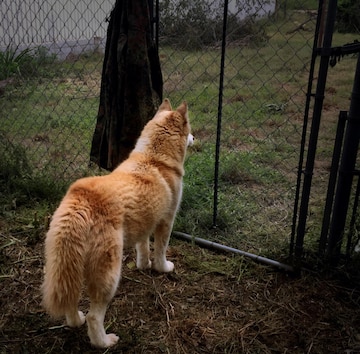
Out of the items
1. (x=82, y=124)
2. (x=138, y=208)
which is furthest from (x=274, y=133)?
(x=138, y=208)

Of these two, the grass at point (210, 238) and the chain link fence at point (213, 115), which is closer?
the grass at point (210, 238)

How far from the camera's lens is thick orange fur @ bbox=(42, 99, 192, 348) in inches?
77.1

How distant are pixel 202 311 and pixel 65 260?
1.05 m

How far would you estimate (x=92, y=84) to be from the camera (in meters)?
7.04

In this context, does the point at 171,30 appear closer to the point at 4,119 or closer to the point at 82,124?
the point at 82,124

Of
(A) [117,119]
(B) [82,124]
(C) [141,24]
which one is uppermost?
(C) [141,24]

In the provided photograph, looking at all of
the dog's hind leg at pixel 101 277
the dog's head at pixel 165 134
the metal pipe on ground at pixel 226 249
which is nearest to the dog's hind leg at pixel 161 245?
the metal pipe on ground at pixel 226 249

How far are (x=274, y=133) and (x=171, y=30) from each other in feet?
6.42

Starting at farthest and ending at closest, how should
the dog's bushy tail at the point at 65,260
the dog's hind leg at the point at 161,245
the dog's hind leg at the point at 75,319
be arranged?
the dog's hind leg at the point at 161,245, the dog's hind leg at the point at 75,319, the dog's bushy tail at the point at 65,260

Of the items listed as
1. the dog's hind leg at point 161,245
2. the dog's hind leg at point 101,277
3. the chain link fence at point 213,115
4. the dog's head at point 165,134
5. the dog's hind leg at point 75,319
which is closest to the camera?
the dog's hind leg at point 101,277

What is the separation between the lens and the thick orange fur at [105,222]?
1.96 meters

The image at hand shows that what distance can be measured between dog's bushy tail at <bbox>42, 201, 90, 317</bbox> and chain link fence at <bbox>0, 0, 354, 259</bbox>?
1.47m

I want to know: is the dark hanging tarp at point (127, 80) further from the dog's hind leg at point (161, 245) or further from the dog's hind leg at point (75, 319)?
the dog's hind leg at point (75, 319)

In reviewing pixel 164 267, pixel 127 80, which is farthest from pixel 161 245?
pixel 127 80
